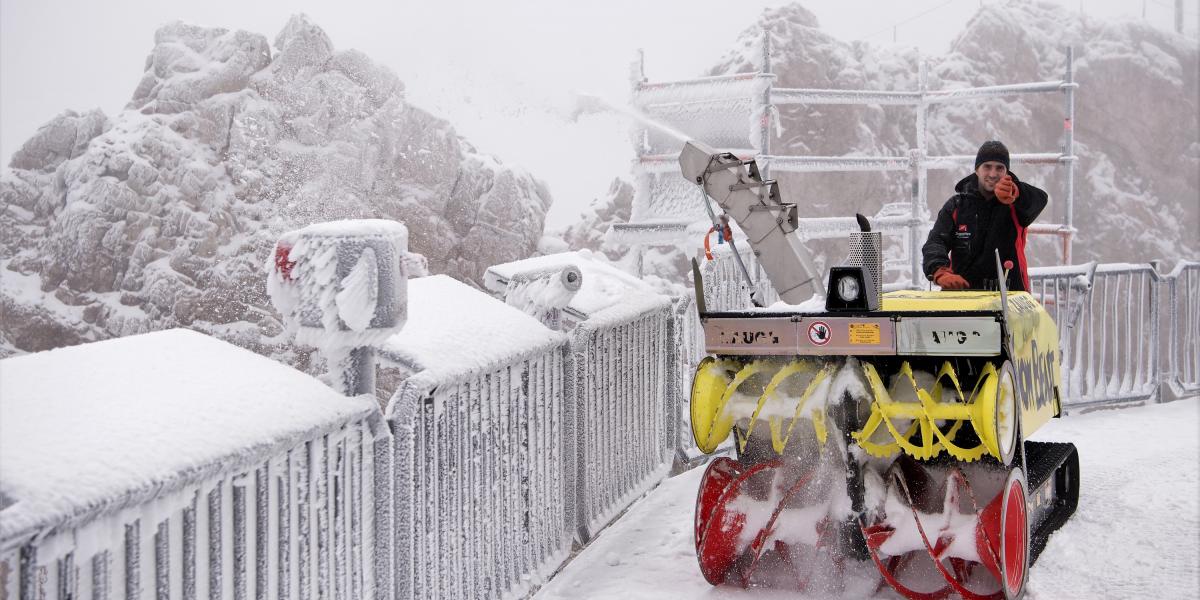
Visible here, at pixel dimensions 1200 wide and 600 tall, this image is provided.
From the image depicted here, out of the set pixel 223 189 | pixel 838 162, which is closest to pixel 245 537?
pixel 838 162

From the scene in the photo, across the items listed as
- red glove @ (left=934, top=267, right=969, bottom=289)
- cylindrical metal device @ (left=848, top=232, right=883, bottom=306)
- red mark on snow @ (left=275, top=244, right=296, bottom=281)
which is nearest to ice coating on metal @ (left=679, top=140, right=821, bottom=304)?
red glove @ (left=934, top=267, right=969, bottom=289)

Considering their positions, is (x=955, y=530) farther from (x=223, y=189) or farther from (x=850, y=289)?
(x=223, y=189)

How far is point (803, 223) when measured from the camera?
11188 millimetres

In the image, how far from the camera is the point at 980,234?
513 centimetres

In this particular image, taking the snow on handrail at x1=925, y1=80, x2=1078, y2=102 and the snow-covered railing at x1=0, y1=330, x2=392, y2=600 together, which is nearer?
the snow-covered railing at x1=0, y1=330, x2=392, y2=600

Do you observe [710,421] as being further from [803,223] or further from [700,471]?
[803,223]

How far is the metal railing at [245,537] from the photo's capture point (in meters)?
1.61

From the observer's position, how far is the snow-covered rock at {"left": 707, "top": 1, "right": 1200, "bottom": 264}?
92.9ft

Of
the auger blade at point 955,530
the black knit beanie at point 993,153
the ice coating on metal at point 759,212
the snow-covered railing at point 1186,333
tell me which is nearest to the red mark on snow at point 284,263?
the auger blade at point 955,530

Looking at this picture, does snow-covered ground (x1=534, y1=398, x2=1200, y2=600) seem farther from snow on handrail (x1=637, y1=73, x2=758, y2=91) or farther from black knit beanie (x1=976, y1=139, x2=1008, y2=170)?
snow on handrail (x1=637, y1=73, x2=758, y2=91)

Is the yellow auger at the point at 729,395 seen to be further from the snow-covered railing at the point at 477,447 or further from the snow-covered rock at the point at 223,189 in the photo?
the snow-covered rock at the point at 223,189

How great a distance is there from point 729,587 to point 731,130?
8.38 meters

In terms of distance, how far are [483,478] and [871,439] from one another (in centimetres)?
151

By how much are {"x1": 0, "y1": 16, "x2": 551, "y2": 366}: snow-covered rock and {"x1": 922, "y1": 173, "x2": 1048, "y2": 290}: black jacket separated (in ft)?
69.9
